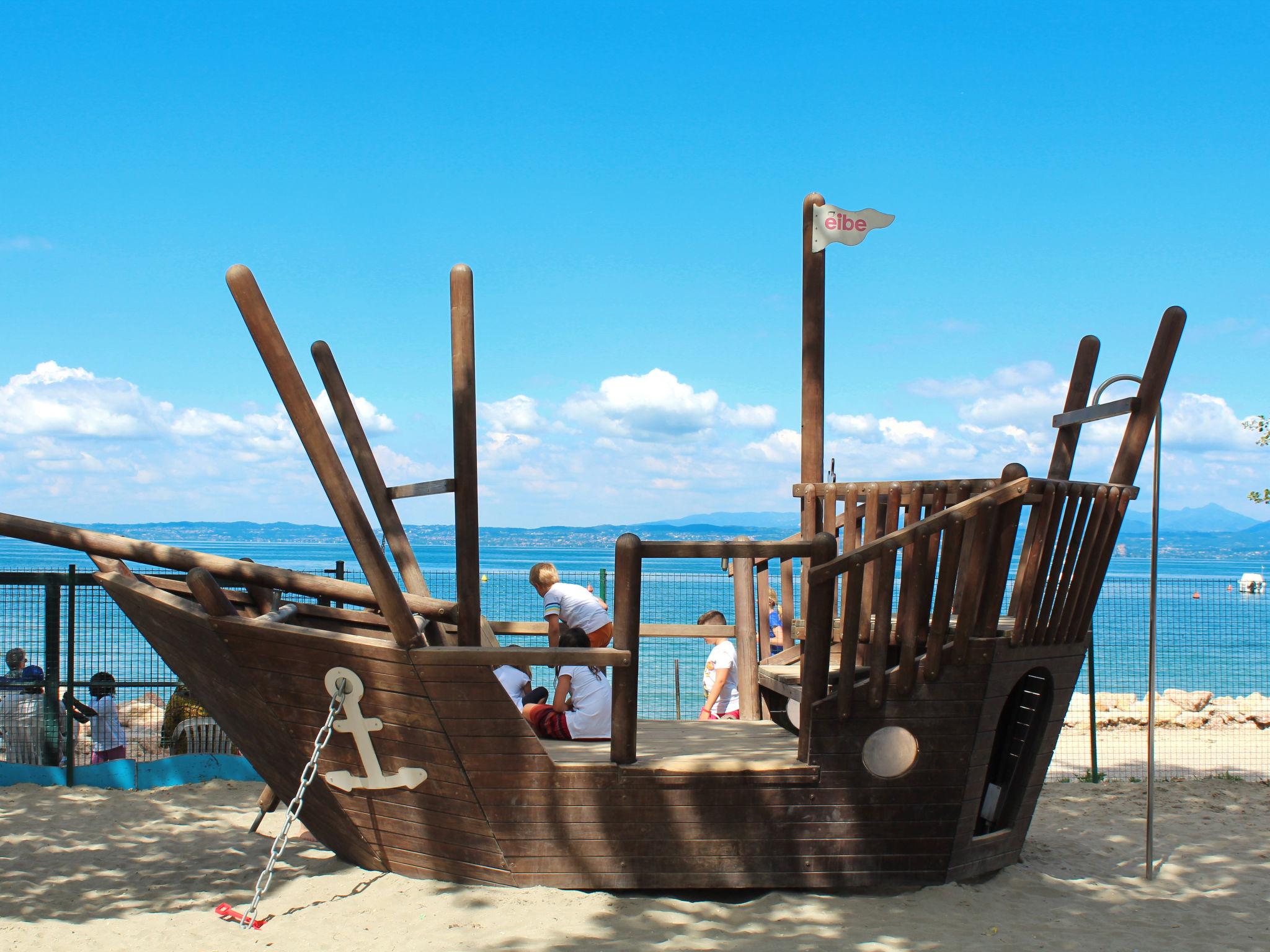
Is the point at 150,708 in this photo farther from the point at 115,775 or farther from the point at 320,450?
the point at 320,450

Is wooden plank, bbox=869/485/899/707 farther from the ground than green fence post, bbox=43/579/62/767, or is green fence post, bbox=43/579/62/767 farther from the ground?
wooden plank, bbox=869/485/899/707

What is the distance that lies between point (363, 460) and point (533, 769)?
6.86ft

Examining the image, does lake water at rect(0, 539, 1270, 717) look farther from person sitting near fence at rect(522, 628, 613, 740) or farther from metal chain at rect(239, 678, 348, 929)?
metal chain at rect(239, 678, 348, 929)

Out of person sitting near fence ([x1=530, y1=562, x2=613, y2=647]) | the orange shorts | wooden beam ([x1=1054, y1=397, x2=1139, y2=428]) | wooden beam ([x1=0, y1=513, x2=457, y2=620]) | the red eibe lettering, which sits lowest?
the orange shorts

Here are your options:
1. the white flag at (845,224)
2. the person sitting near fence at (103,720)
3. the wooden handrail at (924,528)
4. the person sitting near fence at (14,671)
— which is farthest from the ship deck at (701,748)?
the person sitting near fence at (14,671)

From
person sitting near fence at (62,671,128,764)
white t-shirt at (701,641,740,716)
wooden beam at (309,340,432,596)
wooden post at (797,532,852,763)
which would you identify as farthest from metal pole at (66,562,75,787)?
wooden post at (797,532,852,763)

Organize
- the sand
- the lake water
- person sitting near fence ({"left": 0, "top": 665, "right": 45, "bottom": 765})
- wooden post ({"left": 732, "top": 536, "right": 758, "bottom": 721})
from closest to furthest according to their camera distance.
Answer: the sand < wooden post ({"left": 732, "top": 536, "right": 758, "bottom": 721}) < person sitting near fence ({"left": 0, "top": 665, "right": 45, "bottom": 765}) < the lake water

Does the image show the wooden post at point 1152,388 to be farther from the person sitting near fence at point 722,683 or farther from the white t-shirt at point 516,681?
the white t-shirt at point 516,681

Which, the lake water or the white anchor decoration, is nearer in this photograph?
the white anchor decoration

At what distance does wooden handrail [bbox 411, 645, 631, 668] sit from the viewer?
4.44 m

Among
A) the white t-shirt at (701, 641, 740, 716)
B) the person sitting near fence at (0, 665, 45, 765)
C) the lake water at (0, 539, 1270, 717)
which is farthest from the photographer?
the lake water at (0, 539, 1270, 717)

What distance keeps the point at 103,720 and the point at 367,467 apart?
4.46 metres

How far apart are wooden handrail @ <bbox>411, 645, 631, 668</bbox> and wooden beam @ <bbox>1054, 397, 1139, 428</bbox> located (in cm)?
287

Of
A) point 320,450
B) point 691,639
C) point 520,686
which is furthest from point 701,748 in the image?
point 691,639
